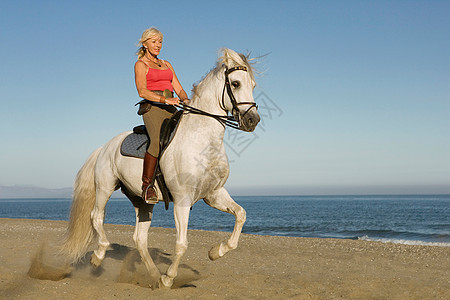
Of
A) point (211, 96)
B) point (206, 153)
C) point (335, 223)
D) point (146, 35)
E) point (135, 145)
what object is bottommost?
point (335, 223)

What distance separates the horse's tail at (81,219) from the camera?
659 centimetres

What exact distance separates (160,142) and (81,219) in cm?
236

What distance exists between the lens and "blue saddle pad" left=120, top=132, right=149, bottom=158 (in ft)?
18.3

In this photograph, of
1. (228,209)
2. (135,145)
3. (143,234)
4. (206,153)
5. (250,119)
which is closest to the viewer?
(250,119)

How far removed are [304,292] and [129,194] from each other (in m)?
2.99

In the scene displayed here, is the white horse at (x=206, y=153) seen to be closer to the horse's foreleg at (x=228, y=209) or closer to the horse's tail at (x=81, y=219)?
the horse's foreleg at (x=228, y=209)

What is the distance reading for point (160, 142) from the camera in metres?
5.28

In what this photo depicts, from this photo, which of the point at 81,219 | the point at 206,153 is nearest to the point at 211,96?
the point at 206,153

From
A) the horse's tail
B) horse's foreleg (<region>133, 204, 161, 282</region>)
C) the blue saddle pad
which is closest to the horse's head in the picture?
the blue saddle pad

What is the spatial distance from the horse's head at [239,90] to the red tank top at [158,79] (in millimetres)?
986

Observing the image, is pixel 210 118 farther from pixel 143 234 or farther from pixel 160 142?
pixel 143 234

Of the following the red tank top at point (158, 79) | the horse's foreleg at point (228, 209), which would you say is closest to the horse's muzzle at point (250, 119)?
the horse's foreleg at point (228, 209)

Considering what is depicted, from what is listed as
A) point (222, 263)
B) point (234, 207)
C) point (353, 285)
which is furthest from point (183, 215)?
point (222, 263)

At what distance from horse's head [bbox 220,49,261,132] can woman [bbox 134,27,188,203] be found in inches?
28.4
